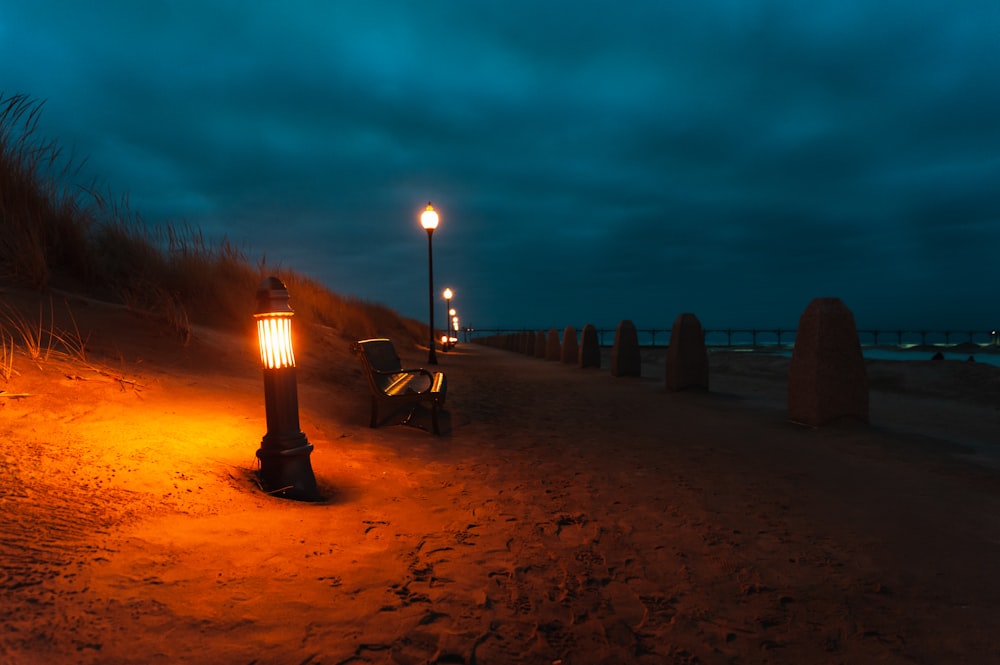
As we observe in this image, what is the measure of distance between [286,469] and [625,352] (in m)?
12.0

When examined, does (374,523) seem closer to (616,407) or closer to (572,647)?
(572,647)

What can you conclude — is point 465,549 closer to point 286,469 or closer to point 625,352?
point 286,469

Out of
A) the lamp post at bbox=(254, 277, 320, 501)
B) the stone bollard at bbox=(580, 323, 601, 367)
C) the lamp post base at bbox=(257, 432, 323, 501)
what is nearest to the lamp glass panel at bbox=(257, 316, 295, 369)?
the lamp post at bbox=(254, 277, 320, 501)

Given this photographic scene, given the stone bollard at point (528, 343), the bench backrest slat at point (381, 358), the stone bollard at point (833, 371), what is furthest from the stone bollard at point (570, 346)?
the stone bollard at point (833, 371)

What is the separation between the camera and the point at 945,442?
20.9 ft

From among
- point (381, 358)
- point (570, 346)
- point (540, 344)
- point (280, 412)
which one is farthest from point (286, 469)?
point (540, 344)

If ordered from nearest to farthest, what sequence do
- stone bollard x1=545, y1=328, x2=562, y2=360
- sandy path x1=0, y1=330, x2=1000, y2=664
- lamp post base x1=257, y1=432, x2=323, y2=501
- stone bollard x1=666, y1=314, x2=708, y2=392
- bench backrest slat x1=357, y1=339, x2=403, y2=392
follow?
sandy path x1=0, y1=330, x2=1000, y2=664 → lamp post base x1=257, y1=432, x2=323, y2=501 → bench backrest slat x1=357, y1=339, x2=403, y2=392 → stone bollard x1=666, y1=314, x2=708, y2=392 → stone bollard x1=545, y1=328, x2=562, y2=360

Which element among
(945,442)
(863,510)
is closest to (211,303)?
(863,510)

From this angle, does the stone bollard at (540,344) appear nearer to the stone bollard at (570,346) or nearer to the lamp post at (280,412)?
the stone bollard at (570,346)

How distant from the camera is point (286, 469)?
13.2ft

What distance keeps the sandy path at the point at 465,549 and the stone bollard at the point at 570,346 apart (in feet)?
48.8

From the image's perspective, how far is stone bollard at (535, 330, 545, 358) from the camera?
27.8 metres

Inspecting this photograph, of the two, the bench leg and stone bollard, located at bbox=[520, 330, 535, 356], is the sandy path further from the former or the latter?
stone bollard, located at bbox=[520, 330, 535, 356]

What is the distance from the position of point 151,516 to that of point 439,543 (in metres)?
1.64
